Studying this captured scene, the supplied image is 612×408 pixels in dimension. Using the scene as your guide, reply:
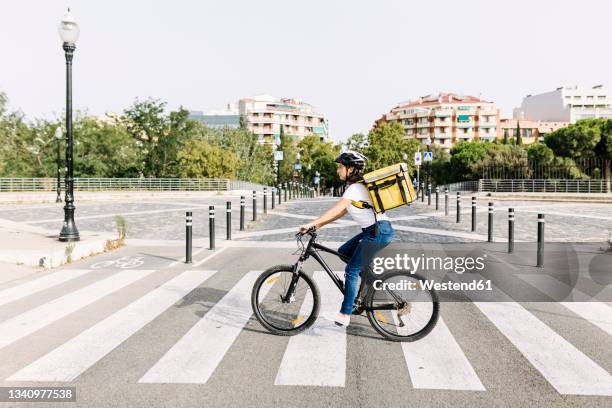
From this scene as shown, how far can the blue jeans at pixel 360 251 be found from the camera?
17.4ft

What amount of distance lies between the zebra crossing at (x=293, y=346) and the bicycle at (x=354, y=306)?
13 centimetres

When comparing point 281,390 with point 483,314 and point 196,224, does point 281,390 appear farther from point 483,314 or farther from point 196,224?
point 196,224

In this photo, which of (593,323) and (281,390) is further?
(593,323)

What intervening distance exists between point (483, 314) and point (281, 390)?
3.21 m

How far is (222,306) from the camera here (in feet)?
22.8

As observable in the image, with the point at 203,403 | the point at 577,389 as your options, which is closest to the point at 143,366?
the point at 203,403

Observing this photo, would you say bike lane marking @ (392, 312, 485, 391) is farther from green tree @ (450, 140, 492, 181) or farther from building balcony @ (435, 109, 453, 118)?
building balcony @ (435, 109, 453, 118)

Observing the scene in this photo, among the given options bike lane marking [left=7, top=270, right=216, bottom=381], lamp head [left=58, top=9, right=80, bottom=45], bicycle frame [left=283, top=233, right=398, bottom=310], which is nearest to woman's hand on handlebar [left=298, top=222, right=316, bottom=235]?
bicycle frame [left=283, top=233, right=398, bottom=310]

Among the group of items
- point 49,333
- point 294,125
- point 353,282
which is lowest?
point 49,333

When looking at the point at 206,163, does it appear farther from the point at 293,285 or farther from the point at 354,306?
the point at 354,306

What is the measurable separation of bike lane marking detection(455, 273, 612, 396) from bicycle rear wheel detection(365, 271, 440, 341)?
32.7 inches

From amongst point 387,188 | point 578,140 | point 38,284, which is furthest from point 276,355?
point 578,140

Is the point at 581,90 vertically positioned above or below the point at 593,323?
above

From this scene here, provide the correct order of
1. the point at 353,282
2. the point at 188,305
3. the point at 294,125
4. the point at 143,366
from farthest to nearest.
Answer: the point at 294,125, the point at 188,305, the point at 353,282, the point at 143,366
